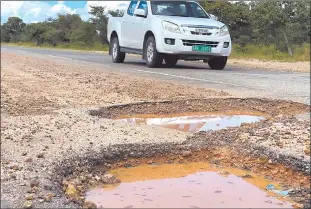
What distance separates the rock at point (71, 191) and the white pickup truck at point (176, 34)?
655 cm

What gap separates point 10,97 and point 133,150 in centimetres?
257

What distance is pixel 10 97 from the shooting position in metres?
5.34

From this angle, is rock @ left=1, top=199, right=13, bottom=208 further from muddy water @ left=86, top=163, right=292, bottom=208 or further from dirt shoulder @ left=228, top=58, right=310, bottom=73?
dirt shoulder @ left=228, top=58, right=310, bottom=73

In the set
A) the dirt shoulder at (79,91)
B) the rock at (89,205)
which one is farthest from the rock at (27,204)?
the dirt shoulder at (79,91)

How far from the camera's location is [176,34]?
8758 mm

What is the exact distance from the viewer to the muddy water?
239 centimetres

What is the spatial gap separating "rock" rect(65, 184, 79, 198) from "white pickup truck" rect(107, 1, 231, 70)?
258 inches

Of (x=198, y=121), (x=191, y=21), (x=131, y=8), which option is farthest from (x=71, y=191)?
(x=131, y=8)

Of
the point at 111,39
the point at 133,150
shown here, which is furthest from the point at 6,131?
the point at 111,39

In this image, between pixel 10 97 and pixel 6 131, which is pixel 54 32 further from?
pixel 6 131

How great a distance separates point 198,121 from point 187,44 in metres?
4.67

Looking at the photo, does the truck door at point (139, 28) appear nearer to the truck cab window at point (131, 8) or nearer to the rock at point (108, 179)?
the truck cab window at point (131, 8)

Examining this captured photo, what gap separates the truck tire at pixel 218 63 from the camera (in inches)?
376

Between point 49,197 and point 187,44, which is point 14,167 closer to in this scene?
point 49,197
